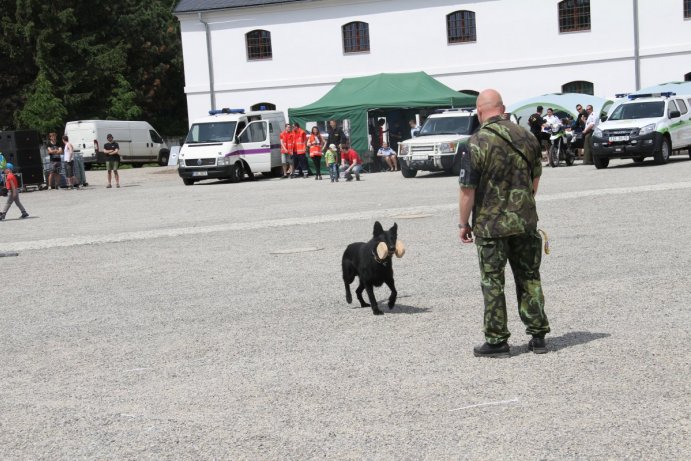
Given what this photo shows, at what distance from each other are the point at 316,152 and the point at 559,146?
713 cm

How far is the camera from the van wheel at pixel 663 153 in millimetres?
26609

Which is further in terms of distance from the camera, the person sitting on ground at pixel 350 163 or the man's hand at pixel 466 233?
the person sitting on ground at pixel 350 163

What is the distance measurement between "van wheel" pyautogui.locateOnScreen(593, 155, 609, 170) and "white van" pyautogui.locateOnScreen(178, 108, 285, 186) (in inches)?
422

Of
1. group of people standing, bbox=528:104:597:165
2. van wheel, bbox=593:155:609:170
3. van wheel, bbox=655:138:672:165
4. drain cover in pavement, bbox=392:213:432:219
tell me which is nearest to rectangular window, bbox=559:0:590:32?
group of people standing, bbox=528:104:597:165

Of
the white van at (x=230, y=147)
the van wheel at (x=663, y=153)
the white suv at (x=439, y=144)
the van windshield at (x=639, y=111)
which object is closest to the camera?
the van wheel at (x=663, y=153)

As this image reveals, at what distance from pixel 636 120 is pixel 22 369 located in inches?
883

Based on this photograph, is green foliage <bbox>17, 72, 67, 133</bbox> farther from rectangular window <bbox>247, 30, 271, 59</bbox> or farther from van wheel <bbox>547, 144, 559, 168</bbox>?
van wheel <bbox>547, 144, 559, 168</bbox>

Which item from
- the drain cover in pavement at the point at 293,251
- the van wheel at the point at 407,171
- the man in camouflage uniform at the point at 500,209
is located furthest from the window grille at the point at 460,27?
the man in camouflage uniform at the point at 500,209

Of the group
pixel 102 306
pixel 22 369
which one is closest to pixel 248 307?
pixel 102 306

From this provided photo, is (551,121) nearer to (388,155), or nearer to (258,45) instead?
(388,155)

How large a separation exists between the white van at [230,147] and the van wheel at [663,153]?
12.2 m

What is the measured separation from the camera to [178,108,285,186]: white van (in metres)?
31.4

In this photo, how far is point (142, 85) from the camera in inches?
2357

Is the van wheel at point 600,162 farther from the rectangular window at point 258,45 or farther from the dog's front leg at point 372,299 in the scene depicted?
the rectangular window at point 258,45
